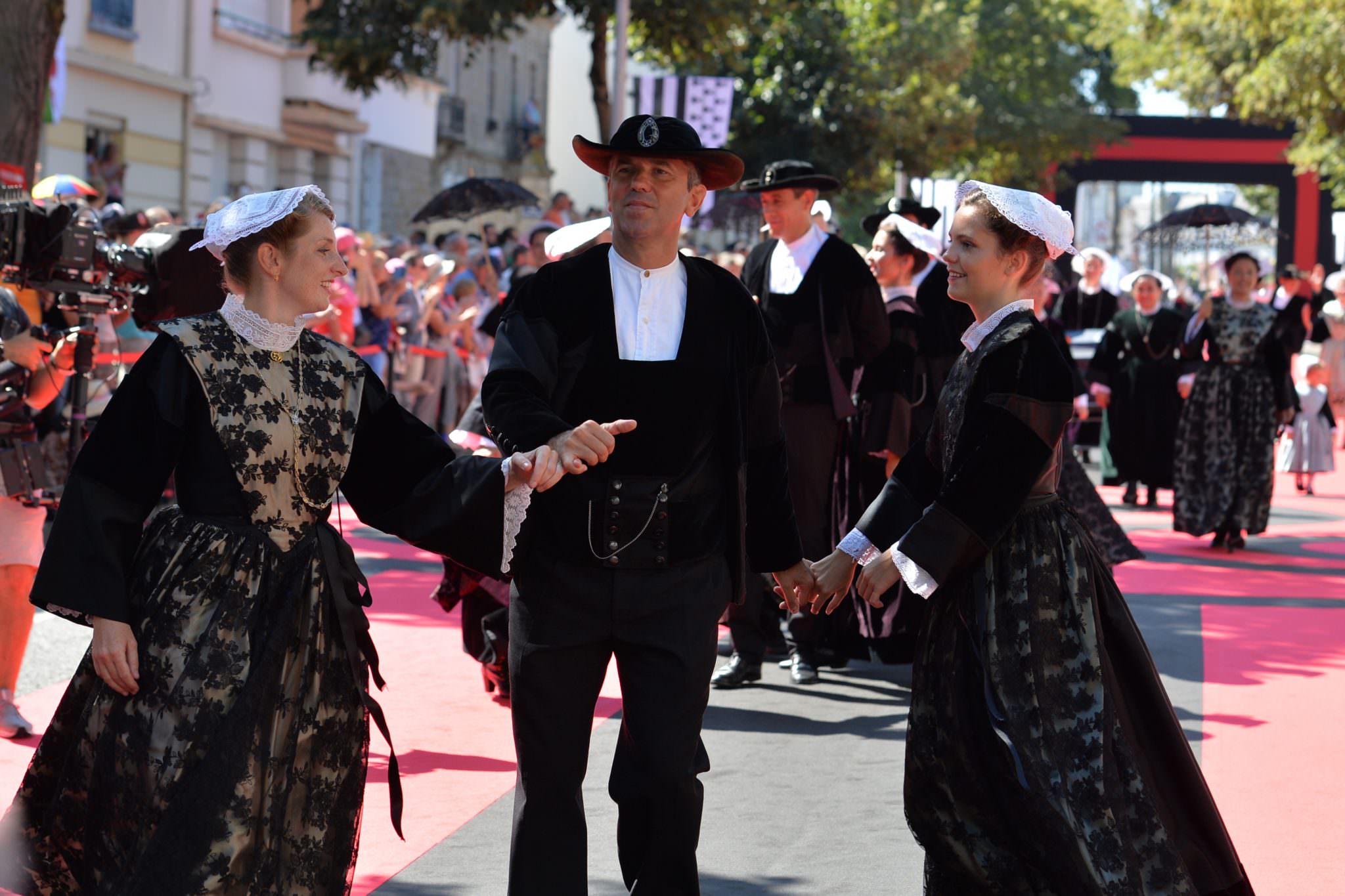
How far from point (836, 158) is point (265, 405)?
29433mm

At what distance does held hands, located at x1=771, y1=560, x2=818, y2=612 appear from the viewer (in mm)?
4602

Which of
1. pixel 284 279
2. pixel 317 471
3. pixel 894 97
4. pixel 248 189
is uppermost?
pixel 894 97

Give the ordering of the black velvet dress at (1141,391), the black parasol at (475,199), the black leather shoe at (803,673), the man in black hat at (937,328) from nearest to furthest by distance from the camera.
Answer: the black leather shoe at (803,673), the man in black hat at (937,328), the black velvet dress at (1141,391), the black parasol at (475,199)

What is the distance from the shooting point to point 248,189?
25938 mm

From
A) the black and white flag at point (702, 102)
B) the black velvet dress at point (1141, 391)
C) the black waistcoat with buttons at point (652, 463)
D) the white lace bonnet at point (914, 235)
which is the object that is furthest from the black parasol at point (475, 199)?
the black waistcoat with buttons at point (652, 463)

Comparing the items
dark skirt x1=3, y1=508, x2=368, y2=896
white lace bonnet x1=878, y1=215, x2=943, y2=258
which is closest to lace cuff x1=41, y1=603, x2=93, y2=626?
dark skirt x1=3, y1=508, x2=368, y2=896

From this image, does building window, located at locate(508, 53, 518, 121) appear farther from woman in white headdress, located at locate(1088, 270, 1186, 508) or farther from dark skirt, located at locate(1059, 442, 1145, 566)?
dark skirt, located at locate(1059, 442, 1145, 566)

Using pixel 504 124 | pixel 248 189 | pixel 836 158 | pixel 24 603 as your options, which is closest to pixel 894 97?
pixel 836 158

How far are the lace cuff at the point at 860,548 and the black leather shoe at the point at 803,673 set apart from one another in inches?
133

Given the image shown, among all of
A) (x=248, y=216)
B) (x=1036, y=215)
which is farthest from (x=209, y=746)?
(x=1036, y=215)

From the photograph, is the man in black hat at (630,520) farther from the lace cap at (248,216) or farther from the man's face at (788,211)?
the man's face at (788,211)

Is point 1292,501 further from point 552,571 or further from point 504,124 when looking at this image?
point 504,124

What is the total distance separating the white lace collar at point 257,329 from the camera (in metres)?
4.01

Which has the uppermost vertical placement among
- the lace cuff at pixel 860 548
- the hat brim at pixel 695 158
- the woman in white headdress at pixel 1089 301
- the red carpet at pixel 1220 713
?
the woman in white headdress at pixel 1089 301
